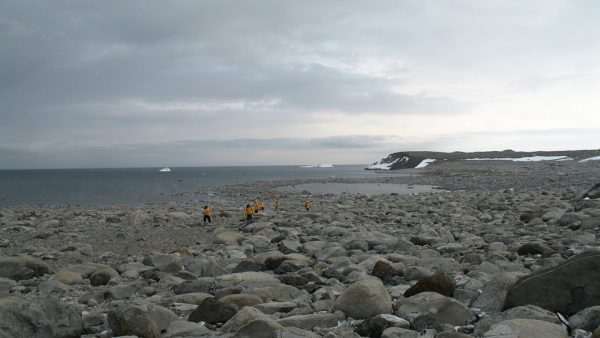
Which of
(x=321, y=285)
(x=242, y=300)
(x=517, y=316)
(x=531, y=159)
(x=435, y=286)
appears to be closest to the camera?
(x=517, y=316)

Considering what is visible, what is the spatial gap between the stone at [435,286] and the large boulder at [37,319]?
3719mm

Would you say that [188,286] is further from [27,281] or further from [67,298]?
[27,281]

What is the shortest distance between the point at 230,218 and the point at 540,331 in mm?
15567

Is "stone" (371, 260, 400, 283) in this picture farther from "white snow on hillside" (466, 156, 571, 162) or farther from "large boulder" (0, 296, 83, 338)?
"white snow on hillside" (466, 156, 571, 162)

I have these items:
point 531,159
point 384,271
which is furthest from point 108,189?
point 531,159

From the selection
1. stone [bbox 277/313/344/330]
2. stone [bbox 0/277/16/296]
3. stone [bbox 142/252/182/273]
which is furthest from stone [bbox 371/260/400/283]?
stone [bbox 0/277/16/296]

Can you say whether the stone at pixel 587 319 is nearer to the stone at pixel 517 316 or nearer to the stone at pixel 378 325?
the stone at pixel 517 316

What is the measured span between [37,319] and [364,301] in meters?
3.30

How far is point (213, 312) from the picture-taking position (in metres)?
5.02

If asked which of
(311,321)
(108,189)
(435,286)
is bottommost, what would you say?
(108,189)

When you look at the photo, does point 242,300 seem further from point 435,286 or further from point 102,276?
point 102,276

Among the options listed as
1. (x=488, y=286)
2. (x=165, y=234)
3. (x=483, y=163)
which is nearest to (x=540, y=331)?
(x=488, y=286)

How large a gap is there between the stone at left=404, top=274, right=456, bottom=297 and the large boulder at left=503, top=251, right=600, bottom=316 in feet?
2.59

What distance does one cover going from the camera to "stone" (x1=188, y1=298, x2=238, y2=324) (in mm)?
4996
